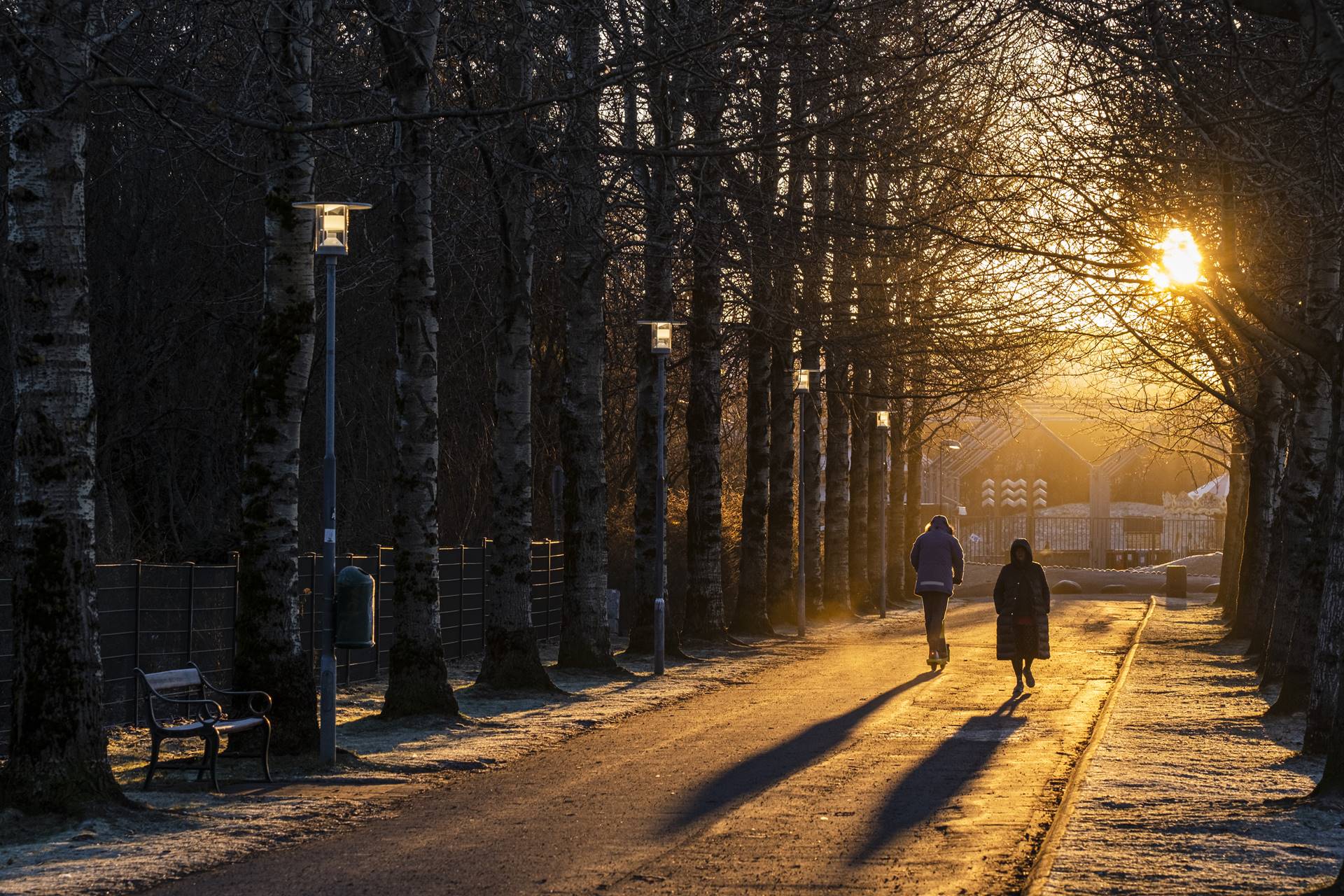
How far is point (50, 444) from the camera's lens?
10.9 m

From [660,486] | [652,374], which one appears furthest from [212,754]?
[652,374]

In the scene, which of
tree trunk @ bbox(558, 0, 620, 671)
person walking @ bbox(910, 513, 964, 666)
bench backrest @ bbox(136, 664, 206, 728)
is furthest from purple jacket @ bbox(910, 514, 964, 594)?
bench backrest @ bbox(136, 664, 206, 728)

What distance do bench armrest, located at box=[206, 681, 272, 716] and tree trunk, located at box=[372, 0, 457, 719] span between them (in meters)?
3.03

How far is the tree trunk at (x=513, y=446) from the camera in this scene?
20.4m

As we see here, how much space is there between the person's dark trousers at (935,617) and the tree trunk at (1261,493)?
6416mm

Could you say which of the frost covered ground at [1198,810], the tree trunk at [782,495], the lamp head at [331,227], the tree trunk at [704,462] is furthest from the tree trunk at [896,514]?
the lamp head at [331,227]

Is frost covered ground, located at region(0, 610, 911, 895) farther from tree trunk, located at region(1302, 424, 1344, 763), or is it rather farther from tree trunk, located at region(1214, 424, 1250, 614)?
tree trunk, located at region(1214, 424, 1250, 614)

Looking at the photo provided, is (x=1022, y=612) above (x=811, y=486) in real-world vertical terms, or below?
below

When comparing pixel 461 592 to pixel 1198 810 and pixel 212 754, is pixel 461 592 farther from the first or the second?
pixel 1198 810

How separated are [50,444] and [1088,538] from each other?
85659 mm

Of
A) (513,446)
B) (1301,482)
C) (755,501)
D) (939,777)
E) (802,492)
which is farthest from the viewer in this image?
(802,492)

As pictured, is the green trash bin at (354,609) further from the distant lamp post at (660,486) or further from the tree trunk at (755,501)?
the tree trunk at (755,501)

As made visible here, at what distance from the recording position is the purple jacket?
78.7 ft

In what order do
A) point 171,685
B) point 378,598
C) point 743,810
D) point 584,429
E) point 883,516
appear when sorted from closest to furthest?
point 743,810 → point 171,685 → point 584,429 → point 378,598 → point 883,516
